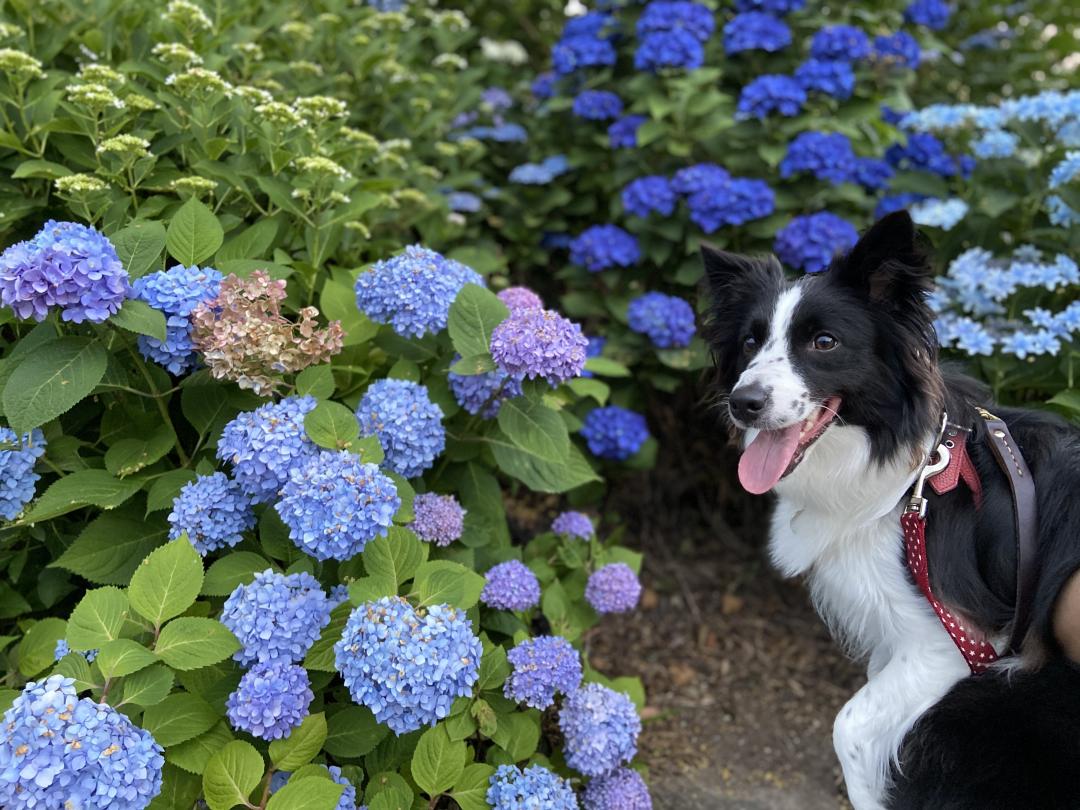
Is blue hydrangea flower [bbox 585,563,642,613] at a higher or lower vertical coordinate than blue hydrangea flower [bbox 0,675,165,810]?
lower

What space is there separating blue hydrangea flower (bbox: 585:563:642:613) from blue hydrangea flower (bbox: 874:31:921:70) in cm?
272

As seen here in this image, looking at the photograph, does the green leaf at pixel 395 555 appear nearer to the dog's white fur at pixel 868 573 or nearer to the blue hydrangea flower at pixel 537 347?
the blue hydrangea flower at pixel 537 347

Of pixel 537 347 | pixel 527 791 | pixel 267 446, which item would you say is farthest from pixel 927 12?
pixel 527 791

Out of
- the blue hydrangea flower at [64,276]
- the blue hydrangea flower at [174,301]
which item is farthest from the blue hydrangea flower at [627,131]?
the blue hydrangea flower at [64,276]

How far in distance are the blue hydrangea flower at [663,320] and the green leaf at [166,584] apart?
221 centimetres

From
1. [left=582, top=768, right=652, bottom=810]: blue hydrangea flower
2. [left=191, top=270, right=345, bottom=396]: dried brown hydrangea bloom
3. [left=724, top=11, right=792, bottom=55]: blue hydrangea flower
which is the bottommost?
[left=582, top=768, right=652, bottom=810]: blue hydrangea flower

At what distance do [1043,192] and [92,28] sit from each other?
3.58 m

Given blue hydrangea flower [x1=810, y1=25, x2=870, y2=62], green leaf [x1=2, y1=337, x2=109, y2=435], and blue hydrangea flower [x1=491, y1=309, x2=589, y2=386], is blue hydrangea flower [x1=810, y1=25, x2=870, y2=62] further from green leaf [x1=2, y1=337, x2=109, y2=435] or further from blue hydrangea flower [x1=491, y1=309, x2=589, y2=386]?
green leaf [x1=2, y1=337, x2=109, y2=435]

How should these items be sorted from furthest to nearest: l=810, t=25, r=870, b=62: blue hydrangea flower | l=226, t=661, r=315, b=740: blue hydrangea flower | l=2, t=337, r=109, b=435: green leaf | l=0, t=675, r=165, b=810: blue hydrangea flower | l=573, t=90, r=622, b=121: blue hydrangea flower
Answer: l=573, t=90, r=622, b=121: blue hydrangea flower < l=810, t=25, r=870, b=62: blue hydrangea flower < l=2, t=337, r=109, b=435: green leaf < l=226, t=661, r=315, b=740: blue hydrangea flower < l=0, t=675, r=165, b=810: blue hydrangea flower

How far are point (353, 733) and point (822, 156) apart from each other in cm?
289

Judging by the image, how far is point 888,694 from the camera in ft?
7.58

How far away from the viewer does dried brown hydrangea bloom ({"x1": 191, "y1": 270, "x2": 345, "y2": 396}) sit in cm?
221

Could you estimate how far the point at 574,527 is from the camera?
3.08 m

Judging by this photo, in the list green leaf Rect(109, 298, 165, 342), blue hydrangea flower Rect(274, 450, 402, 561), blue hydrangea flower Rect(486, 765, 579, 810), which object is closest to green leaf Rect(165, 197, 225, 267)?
green leaf Rect(109, 298, 165, 342)
